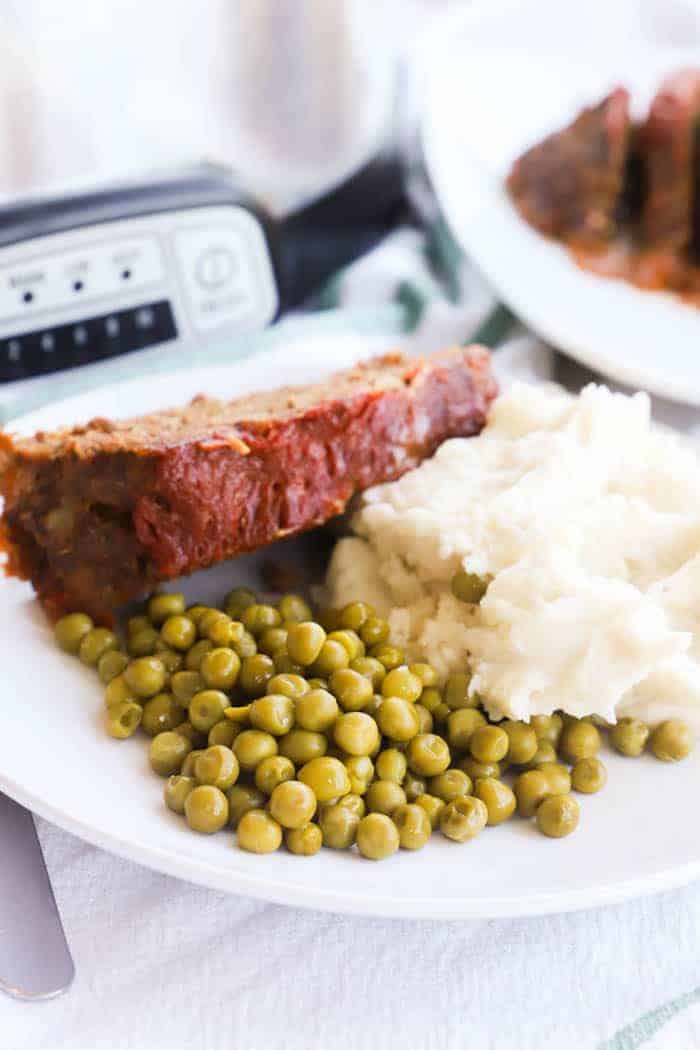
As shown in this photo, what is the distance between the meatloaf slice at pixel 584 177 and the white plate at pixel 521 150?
0.11m

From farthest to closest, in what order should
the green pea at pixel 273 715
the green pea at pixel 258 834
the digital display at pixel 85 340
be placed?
the digital display at pixel 85 340 < the green pea at pixel 273 715 < the green pea at pixel 258 834

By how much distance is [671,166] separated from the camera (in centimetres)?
473

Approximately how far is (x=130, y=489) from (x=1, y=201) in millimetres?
1466

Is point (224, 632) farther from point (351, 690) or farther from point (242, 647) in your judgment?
point (351, 690)

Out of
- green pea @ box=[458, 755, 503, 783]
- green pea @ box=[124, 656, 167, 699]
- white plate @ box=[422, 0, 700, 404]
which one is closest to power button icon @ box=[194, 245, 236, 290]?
white plate @ box=[422, 0, 700, 404]

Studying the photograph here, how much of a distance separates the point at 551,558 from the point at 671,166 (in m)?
2.74

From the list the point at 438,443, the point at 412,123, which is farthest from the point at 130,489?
the point at 412,123

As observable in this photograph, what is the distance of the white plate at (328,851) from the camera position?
6.82 ft

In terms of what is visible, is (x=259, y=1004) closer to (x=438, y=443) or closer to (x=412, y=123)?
(x=438, y=443)

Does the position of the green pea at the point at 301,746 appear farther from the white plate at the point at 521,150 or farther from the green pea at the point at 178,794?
the white plate at the point at 521,150

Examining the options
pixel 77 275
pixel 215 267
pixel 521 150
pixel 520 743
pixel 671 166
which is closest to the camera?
pixel 520 743

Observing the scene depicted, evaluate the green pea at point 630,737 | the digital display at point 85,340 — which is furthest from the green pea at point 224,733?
the digital display at point 85,340

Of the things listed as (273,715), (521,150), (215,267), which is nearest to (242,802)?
(273,715)

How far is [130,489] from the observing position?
108 inches
